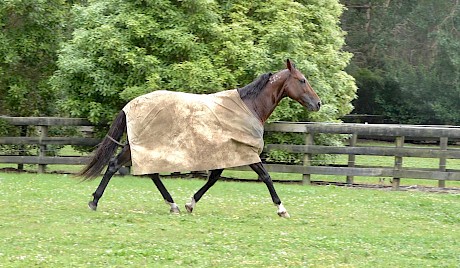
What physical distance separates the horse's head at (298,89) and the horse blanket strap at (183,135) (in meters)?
1.03

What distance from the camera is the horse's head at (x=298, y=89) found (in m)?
11.1

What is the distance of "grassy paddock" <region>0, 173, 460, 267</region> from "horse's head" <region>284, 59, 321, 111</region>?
167 centimetres

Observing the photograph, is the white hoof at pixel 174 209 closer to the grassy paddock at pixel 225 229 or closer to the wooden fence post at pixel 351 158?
the grassy paddock at pixel 225 229

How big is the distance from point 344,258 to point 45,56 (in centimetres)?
1199

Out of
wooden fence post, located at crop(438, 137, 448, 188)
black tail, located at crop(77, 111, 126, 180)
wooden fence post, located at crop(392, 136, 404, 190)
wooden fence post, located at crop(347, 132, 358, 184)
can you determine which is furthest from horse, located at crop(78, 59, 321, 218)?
wooden fence post, located at crop(347, 132, 358, 184)

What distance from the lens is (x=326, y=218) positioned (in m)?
10.6

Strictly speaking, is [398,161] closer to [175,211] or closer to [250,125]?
[250,125]

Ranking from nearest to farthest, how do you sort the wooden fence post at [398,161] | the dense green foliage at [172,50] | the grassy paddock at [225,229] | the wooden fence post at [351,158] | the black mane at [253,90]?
the grassy paddock at [225,229], the black mane at [253,90], the wooden fence post at [398,161], the dense green foliage at [172,50], the wooden fence post at [351,158]

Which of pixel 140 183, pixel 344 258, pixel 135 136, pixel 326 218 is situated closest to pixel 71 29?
Result: pixel 140 183

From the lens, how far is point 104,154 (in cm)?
1057

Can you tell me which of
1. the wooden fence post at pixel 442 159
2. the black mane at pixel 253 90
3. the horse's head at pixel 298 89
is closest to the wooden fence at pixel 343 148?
the wooden fence post at pixel 442 159

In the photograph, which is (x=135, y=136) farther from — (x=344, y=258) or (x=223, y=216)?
(x=344, y=258)

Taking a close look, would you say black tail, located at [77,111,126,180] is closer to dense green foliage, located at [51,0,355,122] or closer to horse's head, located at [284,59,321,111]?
horse's head, located at [284,59,321,111]

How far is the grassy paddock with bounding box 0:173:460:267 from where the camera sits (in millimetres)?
7387
